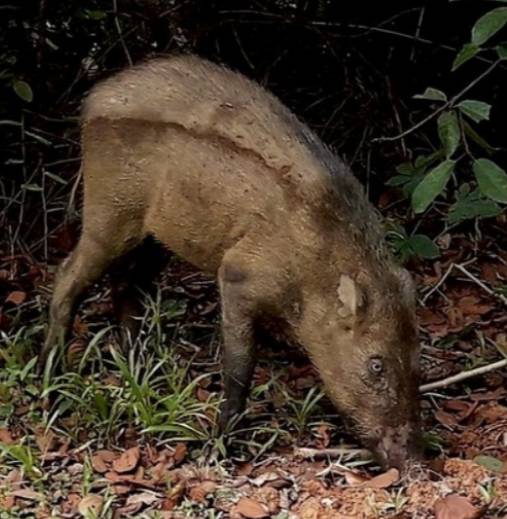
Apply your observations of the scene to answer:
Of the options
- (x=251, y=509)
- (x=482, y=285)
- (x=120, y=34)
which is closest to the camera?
(x=251, y=509)

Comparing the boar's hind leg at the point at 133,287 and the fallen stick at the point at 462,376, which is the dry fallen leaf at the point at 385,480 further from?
the boar's hind leg at the point at 133,287

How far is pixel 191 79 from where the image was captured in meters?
5.71

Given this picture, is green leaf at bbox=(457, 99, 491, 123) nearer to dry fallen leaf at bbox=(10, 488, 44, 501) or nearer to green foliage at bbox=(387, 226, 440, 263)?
green foliage at bbox=(387, 226, 440, 263)

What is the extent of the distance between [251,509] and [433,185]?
53.5 inches

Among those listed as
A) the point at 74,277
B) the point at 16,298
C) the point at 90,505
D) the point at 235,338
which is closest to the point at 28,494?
the point at 90,505

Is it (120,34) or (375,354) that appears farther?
(120,34)

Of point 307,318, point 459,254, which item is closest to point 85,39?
point 459,254

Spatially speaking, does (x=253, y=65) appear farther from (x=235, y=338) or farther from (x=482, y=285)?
(x=235, y=338)

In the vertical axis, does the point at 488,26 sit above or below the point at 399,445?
above

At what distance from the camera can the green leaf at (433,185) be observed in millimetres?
4930

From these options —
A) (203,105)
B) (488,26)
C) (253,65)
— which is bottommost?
(253,65)

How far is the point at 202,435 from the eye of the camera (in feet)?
17.9

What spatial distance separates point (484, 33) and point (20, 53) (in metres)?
3.32

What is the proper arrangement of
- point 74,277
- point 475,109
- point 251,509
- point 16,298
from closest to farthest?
1. point 475,109
2. point 251,509
3. point 74,277
4. point 16,298
